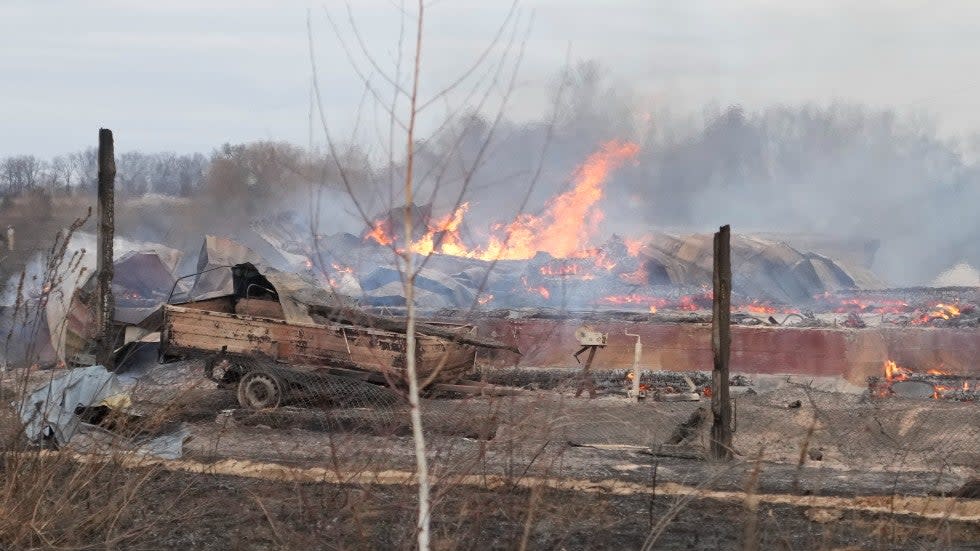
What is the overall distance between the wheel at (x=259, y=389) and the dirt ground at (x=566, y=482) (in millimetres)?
232

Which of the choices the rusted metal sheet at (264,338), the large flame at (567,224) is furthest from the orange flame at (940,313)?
the rusted metal sheet at (264,338)

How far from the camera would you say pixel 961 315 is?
21719mm

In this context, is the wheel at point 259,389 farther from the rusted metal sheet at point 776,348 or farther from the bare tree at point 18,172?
the bare tree at point 18,172

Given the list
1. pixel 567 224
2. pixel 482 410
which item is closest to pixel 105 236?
pixel 482 410

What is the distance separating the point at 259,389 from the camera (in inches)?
532

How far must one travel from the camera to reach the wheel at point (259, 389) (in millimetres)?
13273

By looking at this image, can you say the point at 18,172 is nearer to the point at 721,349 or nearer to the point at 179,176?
the point at 179,176

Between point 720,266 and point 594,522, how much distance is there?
430 centimetres

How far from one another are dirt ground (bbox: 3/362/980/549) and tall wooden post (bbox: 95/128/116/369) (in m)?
1.49

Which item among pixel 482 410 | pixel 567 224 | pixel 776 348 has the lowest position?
pixel 482 410

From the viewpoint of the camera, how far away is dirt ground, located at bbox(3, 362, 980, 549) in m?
5.66

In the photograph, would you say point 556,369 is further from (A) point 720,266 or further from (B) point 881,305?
(B) point 881,305

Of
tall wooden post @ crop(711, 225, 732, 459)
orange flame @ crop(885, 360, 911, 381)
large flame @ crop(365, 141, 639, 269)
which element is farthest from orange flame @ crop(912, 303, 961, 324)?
tall wooden post @ crop(711, 225, 732, 459)

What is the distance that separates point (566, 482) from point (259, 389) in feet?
21.1
